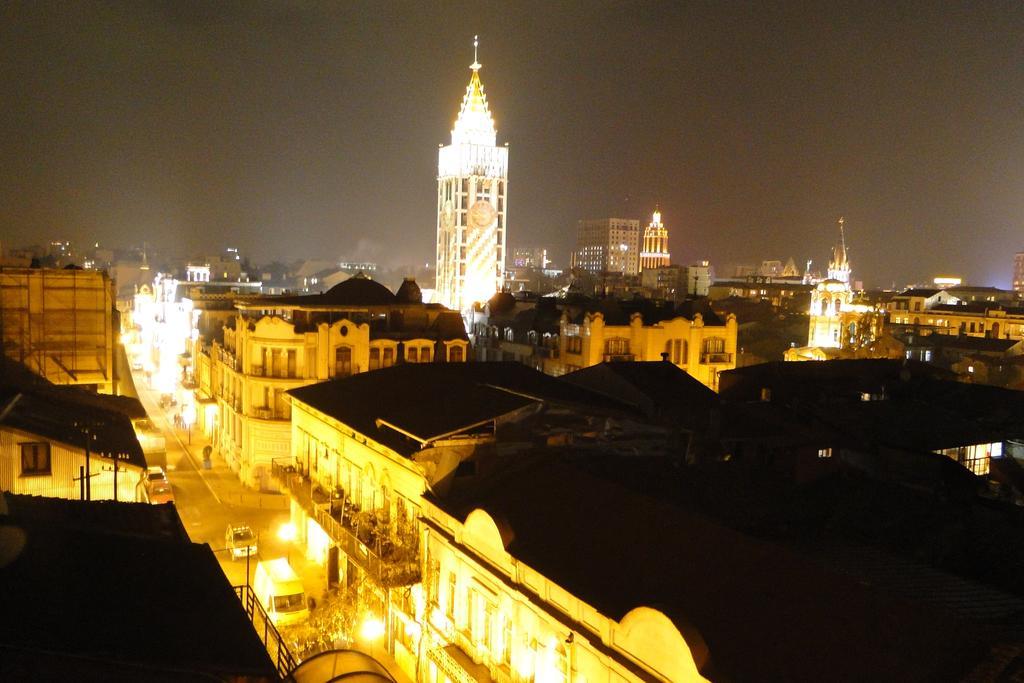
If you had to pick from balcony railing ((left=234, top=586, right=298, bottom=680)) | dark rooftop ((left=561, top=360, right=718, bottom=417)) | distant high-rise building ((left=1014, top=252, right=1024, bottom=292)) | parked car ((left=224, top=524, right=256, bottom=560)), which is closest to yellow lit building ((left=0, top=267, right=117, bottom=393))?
parked car ((left=224, top=524, right=256, bottom=560))

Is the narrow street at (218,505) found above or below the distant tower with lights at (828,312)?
below

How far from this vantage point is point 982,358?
70.1m

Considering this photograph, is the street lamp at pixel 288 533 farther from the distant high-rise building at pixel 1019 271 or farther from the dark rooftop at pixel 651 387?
the distant high-rise building at pixel 1019 271

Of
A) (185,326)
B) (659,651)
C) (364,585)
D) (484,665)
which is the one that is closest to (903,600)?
(659,651)

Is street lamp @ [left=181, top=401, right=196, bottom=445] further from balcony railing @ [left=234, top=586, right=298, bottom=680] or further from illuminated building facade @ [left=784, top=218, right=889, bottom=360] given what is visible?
illuminated building facade @ [left=784, top=218, right=889, bottom=360]

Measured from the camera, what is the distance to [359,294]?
180 ft

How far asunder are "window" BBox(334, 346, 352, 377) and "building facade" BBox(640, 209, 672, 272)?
13821 centimetres

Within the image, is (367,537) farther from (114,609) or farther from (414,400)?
(114,609)

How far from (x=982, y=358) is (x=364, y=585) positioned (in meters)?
61.6

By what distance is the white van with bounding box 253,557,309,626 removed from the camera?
2773 centimetres

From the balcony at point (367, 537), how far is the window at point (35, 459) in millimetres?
9246

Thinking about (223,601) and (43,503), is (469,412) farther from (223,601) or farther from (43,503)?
(223,601)

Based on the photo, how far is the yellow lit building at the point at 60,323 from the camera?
42250 mm

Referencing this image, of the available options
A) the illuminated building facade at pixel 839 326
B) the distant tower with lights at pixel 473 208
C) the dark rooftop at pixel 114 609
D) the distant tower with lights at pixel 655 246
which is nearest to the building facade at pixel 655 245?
the distant tower with lights at pixel 655 246
